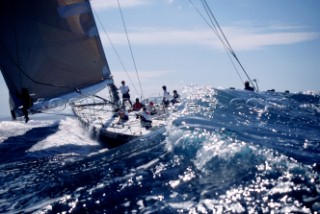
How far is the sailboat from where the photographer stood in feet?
38.7

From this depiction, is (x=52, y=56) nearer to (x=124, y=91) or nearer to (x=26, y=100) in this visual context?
(x=26, y=100)

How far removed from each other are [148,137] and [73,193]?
3.90 m

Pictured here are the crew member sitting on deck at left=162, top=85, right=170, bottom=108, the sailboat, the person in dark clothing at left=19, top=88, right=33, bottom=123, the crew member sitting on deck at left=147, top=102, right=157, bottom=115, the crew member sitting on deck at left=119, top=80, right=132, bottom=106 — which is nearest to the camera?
the person in dark clothing at left=19, top=88, right=33, bottom=123

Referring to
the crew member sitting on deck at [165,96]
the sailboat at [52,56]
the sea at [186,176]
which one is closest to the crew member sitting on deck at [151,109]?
the sailboat at [52,56]

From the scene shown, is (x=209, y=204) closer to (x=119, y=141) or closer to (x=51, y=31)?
(x=119, y=141)

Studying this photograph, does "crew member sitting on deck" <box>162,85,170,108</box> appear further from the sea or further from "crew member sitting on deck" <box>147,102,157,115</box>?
the sea

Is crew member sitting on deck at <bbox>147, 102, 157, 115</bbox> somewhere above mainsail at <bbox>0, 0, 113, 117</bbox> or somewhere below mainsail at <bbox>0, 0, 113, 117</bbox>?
below

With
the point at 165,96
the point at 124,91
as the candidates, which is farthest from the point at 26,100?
the point at 165,96

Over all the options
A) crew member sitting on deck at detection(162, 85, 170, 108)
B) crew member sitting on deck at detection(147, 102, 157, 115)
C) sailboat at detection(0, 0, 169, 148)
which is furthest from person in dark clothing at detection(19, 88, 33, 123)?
crew member sitting on deck at detection(162, 85, 170, 108)

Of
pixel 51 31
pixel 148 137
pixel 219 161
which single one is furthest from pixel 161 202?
pixel 51 31

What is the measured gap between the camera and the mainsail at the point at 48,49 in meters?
12.0

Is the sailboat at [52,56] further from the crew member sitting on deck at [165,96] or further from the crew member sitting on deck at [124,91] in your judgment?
the crew member sitting on deck at [165,96]

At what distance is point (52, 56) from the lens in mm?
13156

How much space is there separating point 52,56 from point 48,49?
14.3 inches
